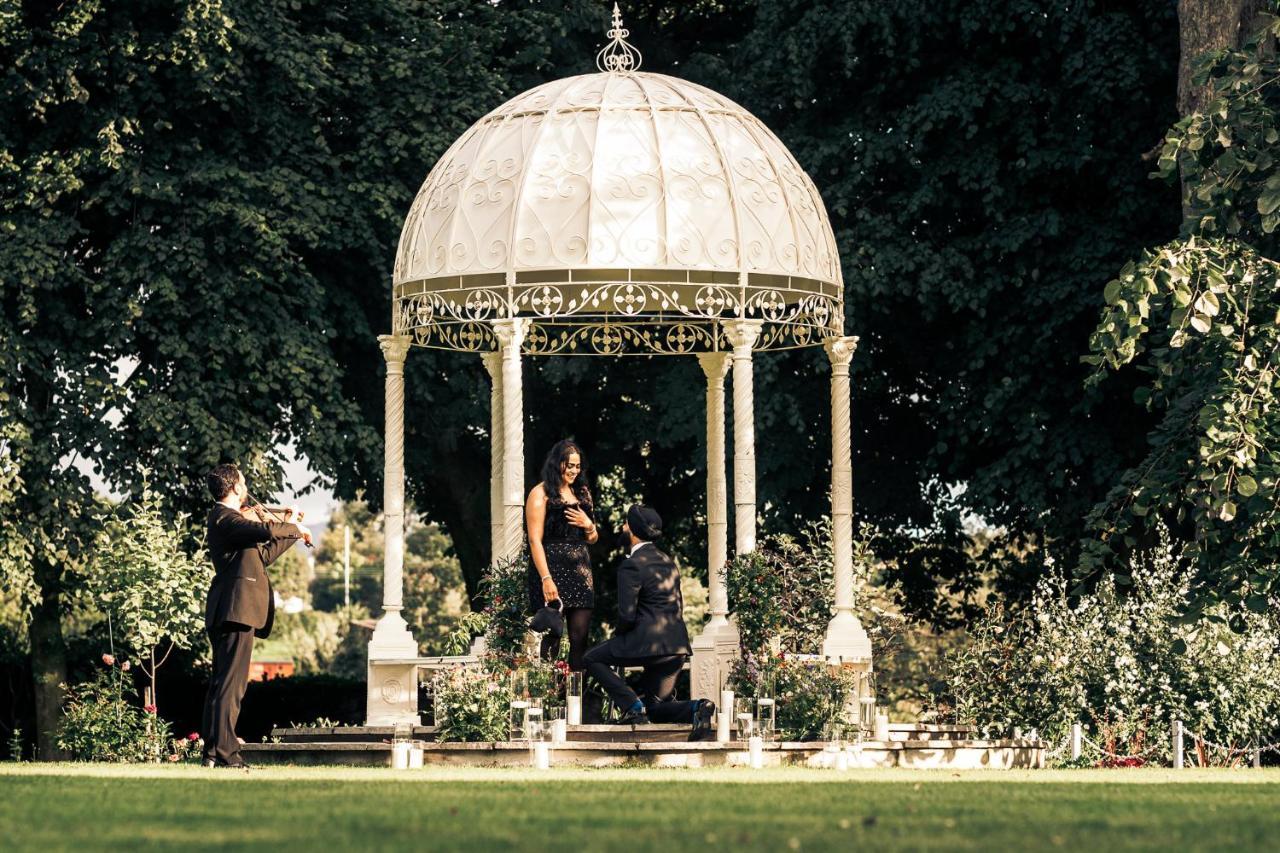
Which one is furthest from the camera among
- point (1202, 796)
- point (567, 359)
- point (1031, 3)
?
point (567, 359)

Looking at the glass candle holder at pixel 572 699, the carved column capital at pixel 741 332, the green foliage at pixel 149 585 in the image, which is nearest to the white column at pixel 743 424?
the carved column capital at pixel 741 332

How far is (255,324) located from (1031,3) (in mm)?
8958

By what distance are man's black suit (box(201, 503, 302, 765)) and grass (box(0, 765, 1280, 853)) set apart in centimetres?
112

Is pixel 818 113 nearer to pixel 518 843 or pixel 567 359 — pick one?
pixel 567 359

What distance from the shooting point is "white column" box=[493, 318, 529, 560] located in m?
16.4

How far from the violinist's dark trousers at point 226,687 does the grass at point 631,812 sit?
1.10 metres

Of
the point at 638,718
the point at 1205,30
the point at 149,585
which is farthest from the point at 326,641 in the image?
the point at 638,718

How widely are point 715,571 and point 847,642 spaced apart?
161 cm

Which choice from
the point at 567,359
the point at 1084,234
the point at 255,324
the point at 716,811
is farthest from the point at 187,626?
the point at 716,811

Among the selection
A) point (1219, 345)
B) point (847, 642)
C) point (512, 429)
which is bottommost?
point (847, 642)

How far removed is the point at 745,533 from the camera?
16.5 meters

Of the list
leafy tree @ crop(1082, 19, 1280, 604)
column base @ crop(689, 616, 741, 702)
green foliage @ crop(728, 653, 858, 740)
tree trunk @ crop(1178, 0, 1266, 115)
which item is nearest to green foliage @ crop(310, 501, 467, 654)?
tree trunk @ crop(1178, 0, 1266, 115)

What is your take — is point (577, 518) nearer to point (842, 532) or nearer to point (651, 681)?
point (651, 681)

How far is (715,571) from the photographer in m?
17.7
